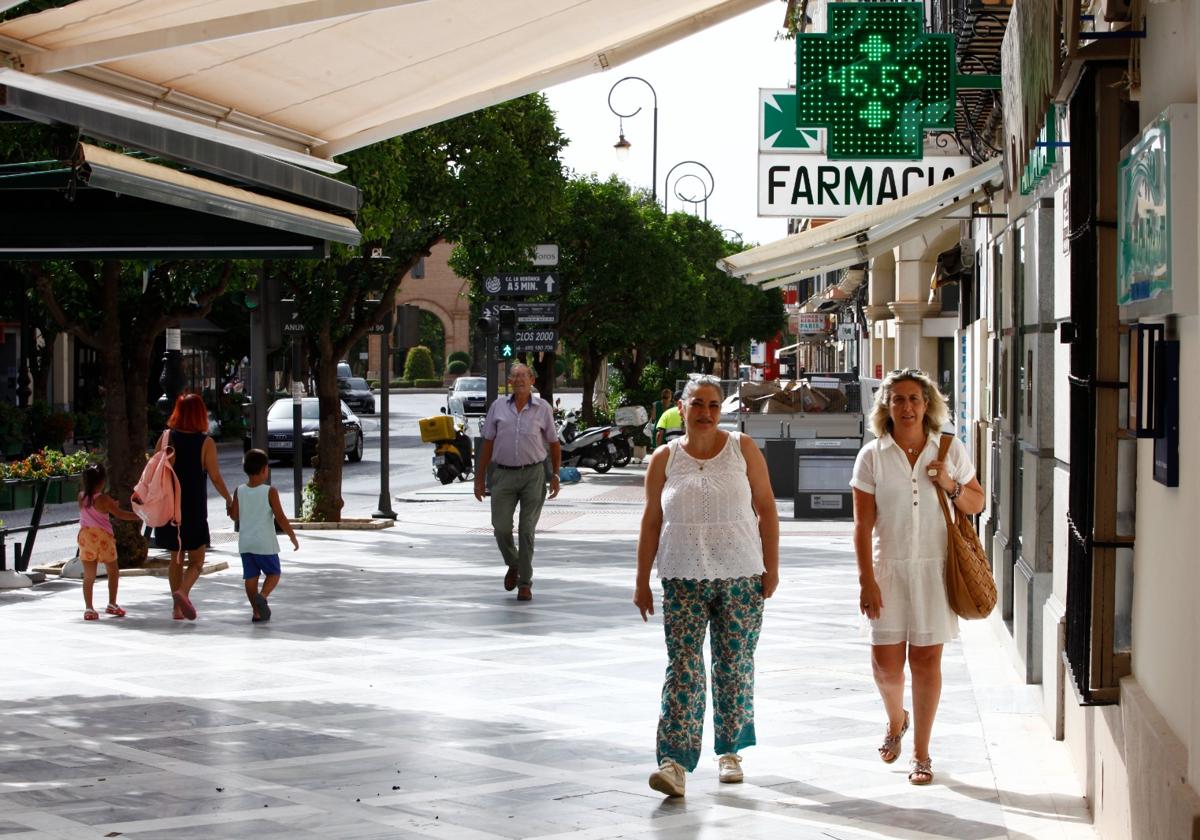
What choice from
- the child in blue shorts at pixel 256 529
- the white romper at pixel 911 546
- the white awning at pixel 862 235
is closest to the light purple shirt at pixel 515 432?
the child in blue shorts at pixel 256 529

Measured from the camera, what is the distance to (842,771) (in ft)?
25.4

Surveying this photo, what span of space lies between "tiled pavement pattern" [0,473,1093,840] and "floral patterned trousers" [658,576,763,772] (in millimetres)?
224

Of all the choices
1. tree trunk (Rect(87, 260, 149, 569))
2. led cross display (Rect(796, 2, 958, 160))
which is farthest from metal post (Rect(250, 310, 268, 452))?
led cross display (Rect(796, 2, 958, 160))

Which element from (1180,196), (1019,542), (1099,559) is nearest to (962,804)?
(1099,559)

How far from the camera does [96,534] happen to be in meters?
13.6

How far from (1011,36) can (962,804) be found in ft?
10.5

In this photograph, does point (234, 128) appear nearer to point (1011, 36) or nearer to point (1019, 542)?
point (1011, 36)

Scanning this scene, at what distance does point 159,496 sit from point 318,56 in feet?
18.2

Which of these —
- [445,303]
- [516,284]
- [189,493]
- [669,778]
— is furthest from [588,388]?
[445,303]

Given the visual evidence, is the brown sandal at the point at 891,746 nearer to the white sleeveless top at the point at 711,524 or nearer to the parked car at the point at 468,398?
the white sleeveless top at the point at 711,524

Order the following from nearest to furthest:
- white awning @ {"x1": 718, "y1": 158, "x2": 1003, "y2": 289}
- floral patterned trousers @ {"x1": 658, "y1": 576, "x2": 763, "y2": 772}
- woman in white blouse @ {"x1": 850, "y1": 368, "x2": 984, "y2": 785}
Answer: floral patterned trousers @ {"x1": 658, "y1": 576, "x2": 763, "y2": 772}, woman in white blouse @ {"x1": 850, "y1": 368, "x2": 984, "y2": 785}, white awning @ {"x1": 718, "y1": 158, "x2": 1003, "y2": 289}

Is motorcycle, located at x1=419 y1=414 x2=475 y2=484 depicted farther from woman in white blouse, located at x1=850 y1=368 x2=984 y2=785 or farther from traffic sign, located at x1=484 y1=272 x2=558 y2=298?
woman in white blouse, located at x1=850 y1=368 x2=984 y2=785

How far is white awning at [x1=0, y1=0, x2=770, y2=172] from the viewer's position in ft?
23.5

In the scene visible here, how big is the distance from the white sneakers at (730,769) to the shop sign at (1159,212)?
9.26ft
